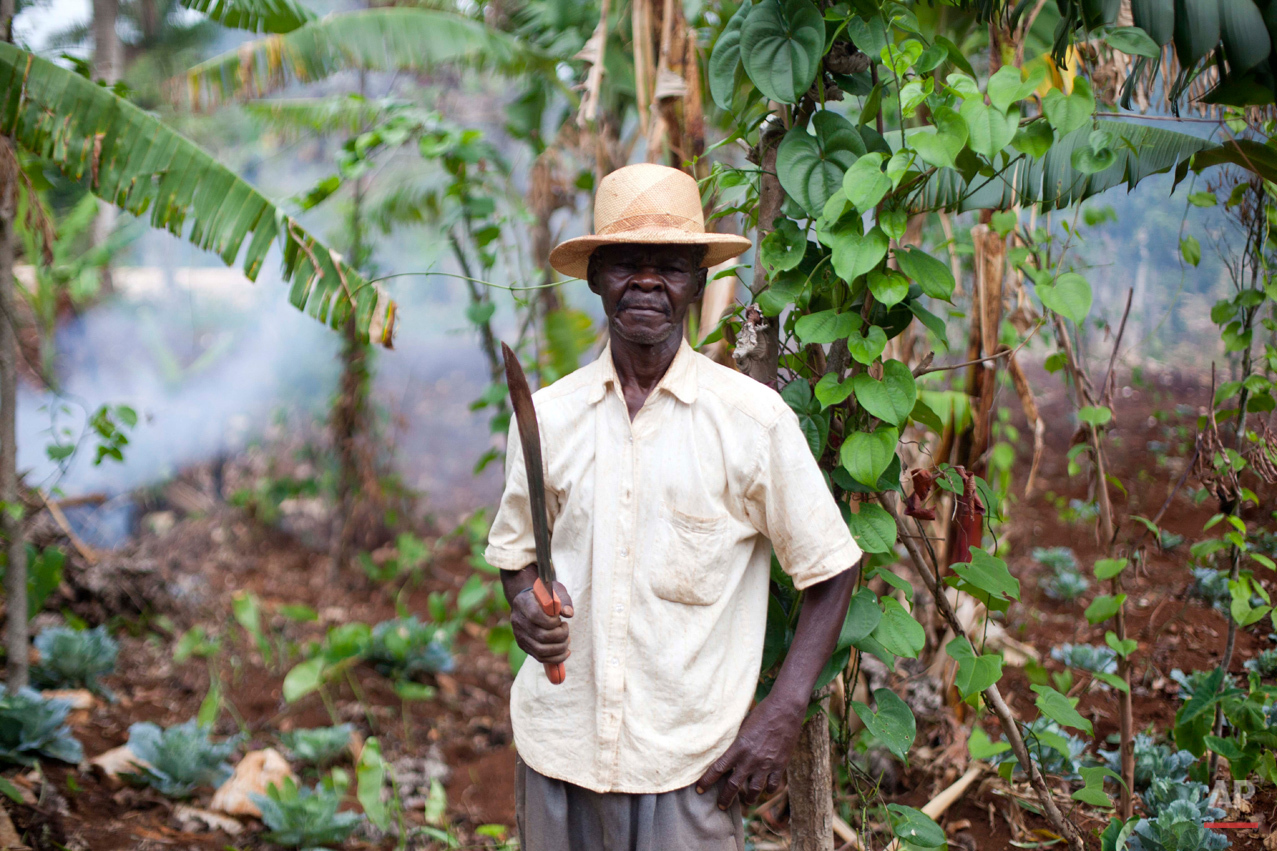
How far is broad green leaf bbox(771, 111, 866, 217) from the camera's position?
1725 millimetres

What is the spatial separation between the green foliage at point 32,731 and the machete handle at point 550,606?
2399mm

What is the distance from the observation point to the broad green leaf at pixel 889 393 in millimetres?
1701

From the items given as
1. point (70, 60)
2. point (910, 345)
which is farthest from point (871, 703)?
point (70, 60)

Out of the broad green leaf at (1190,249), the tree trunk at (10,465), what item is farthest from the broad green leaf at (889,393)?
the tree trunk at (10,465)

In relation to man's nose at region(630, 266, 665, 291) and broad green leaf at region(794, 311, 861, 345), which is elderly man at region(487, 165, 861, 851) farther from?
broad green leaf at region(794, 311, 861, 345)

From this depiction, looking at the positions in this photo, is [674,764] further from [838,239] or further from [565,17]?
[565,17]

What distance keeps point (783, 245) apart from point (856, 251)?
238mm

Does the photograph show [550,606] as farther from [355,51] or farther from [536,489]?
[355,51]

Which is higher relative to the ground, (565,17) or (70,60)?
(565,17)

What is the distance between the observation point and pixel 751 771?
62.1 inches

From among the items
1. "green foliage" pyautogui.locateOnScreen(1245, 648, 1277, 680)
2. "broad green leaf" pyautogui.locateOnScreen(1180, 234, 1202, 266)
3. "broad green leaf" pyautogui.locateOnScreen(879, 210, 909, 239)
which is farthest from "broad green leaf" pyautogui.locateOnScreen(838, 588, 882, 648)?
"green foliage" pyautogui.locateOnScreen(1245, 648, 1277, 680)

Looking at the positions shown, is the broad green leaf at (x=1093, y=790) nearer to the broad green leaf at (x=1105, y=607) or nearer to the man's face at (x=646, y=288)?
the broad green leaf at (x=1105, y=607)

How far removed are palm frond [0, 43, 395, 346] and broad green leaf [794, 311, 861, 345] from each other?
1.50 m

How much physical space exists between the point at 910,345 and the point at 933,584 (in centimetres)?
87
